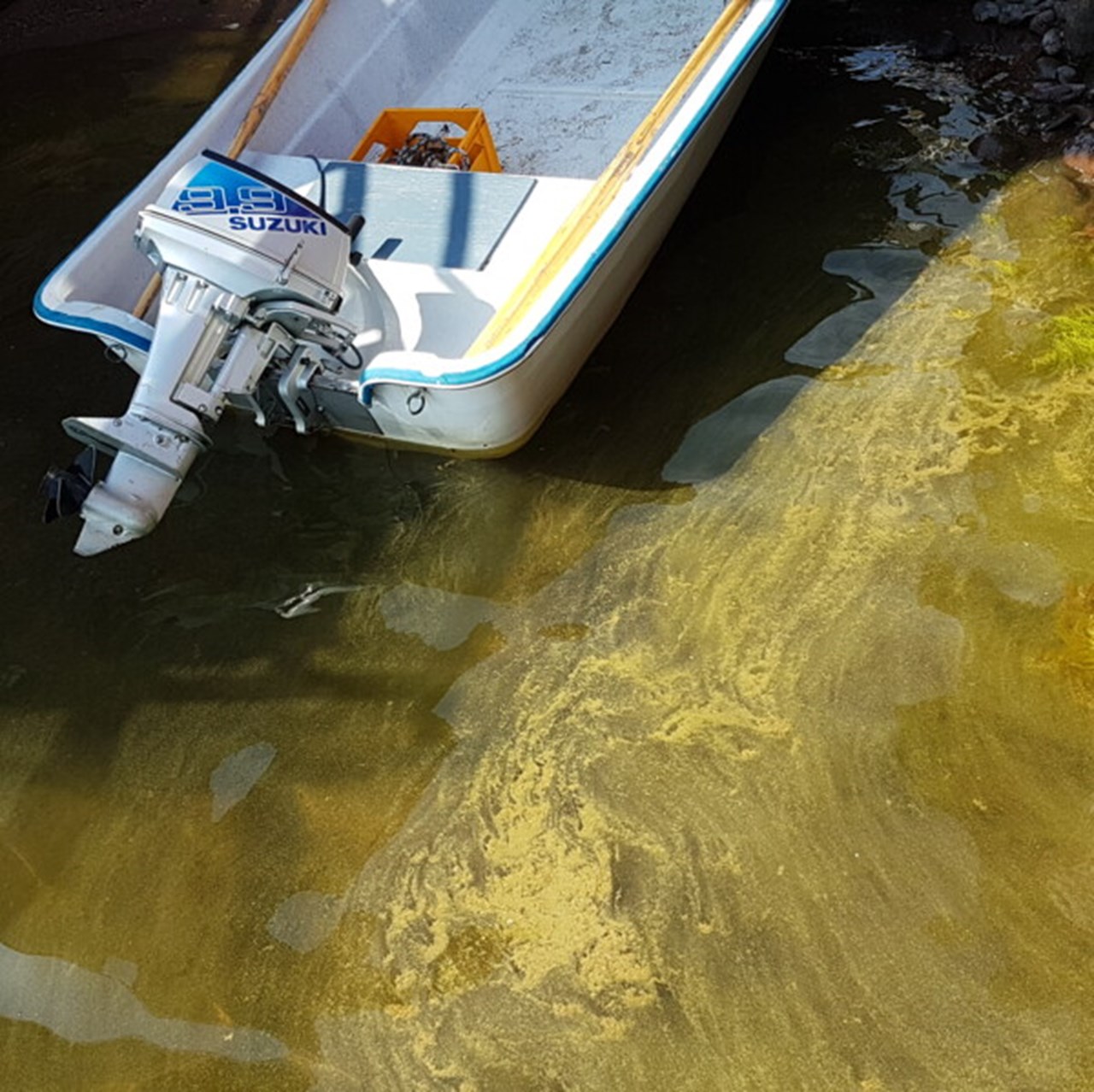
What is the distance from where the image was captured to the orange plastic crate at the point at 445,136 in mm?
3840

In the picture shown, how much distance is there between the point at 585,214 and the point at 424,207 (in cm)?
59

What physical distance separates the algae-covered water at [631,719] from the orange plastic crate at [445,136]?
2.44ft

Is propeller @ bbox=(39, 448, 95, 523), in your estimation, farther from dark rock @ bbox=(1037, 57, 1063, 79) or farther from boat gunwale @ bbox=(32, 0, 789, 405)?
dark rock @ bbox=(1037, 57, 1063, 79)

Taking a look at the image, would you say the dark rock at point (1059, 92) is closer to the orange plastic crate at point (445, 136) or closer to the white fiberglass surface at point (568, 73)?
the white fiberglass surface at point (568, 73)

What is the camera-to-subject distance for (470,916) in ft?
8.40

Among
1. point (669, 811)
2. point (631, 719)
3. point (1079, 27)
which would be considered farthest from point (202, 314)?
point (1079, 27)

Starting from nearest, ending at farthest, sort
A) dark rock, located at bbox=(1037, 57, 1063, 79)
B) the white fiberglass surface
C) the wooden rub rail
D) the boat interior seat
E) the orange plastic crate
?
the wooden rub rail, the boat interior seat, the orange plastic crate, the white fiberglass surface, dark rock, located at bbox=(1037, 57, 1063, 79)

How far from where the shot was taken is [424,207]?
3539mm

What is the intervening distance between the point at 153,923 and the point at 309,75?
3.04m

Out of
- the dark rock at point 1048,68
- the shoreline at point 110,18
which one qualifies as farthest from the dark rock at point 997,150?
the shoreline at point 110,18

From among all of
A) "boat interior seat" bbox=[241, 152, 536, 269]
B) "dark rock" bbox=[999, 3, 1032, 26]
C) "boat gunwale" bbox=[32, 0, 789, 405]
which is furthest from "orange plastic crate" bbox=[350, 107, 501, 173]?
"dark rock" bbox=[999, 3, 1032, 26]

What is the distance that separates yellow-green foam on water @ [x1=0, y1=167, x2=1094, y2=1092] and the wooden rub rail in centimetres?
59

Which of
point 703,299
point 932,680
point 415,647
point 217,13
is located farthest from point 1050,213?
point 217,13

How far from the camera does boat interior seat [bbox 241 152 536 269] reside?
3471 mm
